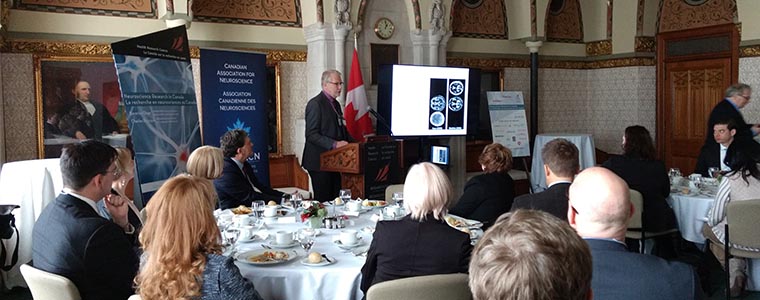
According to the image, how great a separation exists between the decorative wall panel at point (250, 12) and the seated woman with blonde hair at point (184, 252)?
18.9 ft

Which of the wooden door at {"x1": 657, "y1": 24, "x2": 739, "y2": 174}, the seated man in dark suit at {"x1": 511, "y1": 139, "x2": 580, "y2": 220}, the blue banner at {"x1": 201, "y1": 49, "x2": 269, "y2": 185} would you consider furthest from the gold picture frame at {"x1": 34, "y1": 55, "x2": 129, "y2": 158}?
the wooden door at {"x1": 657, "y1": 24, "x2": 739, "y2": 174}

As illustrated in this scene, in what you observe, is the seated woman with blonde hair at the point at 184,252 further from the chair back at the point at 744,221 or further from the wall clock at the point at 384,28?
the wall clock at the point at 384,28

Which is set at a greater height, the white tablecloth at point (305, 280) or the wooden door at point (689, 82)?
the wooden door at point (689, 82)

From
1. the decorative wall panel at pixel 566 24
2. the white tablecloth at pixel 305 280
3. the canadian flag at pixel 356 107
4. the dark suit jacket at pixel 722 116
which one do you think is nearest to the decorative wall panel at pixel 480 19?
the decorative wall panel at pixel 566 24

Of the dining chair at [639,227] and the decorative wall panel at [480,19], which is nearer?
the dining chair at [639,227]

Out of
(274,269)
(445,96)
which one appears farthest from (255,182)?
(445,96)

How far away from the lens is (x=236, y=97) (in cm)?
733

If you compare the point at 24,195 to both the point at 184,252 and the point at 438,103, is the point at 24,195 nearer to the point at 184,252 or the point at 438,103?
the point at 184,252

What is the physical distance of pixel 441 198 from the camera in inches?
118

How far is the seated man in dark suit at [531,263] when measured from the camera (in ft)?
4.18

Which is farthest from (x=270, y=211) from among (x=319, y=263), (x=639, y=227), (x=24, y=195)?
(x=639, y=227)

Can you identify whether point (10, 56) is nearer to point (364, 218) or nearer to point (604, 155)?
point (364, 218)

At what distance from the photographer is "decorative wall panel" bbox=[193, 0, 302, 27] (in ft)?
25.5

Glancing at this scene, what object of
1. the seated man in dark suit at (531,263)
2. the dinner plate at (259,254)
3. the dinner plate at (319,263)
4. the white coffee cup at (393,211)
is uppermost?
the seated man in dark suit at (531,263)
